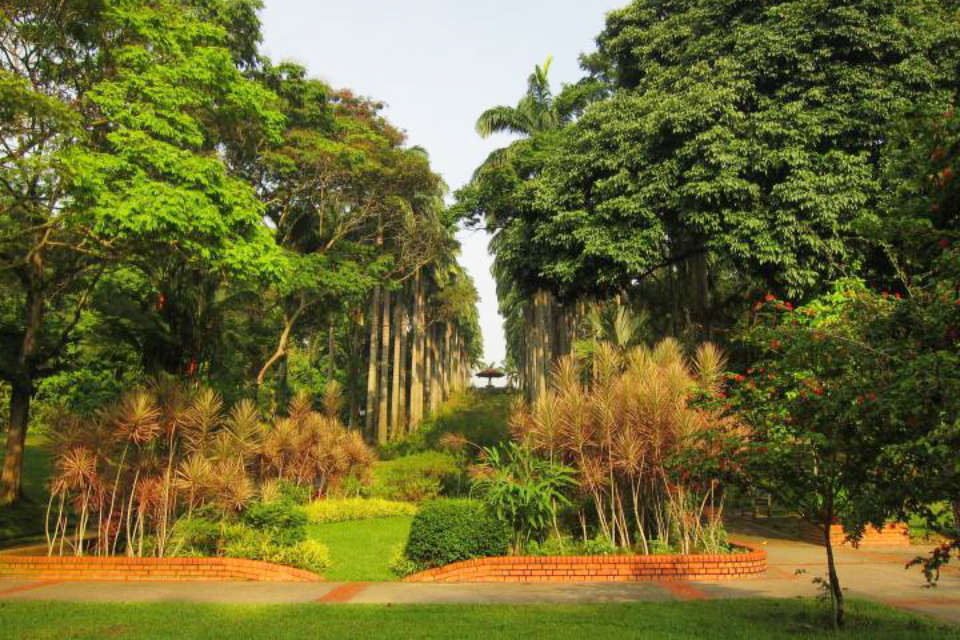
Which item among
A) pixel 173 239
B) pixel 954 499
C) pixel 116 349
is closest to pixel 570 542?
pixel 954 499

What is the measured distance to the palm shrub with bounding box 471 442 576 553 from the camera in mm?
11148

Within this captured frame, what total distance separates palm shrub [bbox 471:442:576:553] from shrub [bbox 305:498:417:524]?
28.1 ft

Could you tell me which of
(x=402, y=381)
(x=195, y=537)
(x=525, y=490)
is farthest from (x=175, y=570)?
(x=402, y=381)

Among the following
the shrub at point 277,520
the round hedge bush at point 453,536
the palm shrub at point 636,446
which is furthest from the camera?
the shrub at point 277,520

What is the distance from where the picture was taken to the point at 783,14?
17266mm

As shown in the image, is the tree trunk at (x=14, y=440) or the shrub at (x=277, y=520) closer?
the shrub at (x=277, y=520)

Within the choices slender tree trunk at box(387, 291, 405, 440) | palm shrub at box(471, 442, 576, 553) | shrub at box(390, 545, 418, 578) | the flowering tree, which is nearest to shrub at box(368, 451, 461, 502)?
slender tree trunk at box(387, 291, 405, 440)

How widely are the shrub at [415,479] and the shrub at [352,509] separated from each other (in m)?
1.66

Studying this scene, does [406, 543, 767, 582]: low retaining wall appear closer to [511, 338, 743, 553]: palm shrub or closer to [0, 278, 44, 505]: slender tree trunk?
[511, 338, 743, 553]: palm shrub

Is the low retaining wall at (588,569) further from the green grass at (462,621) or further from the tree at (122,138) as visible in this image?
the tree at (122,138)

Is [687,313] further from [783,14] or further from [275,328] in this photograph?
[275,328]

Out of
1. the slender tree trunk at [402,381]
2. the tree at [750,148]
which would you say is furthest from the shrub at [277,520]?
the slender tree trunk at [402,381]

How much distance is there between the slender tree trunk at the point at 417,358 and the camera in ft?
124

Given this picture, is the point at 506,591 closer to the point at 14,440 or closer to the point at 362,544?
the point at 362,544
